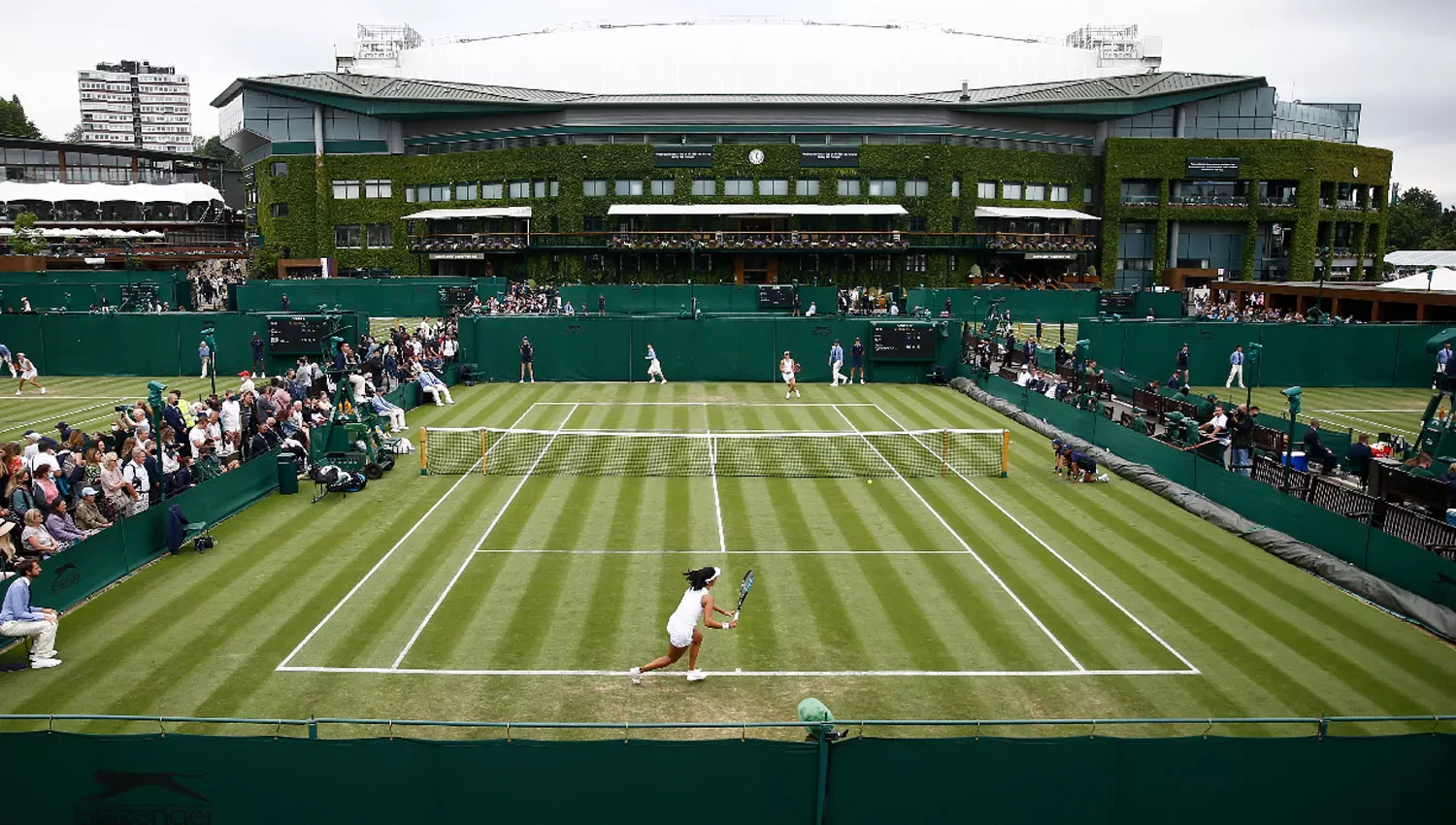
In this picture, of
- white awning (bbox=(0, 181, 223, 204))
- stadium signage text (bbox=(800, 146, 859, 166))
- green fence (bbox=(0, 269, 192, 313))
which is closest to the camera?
green fence (bbox=(0, 269, 192, 313))

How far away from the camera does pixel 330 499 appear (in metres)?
22.0

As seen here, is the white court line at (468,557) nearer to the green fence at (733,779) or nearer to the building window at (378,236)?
the green fence at (733,779)

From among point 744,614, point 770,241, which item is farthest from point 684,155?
point 744,614

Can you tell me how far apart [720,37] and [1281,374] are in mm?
65446

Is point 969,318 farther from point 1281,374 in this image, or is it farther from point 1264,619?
point 1264,619

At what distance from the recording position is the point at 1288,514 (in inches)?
738

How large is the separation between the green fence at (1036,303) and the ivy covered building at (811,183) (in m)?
18.8

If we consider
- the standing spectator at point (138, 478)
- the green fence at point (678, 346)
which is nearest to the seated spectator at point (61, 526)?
the standing spectator at point (138, 478)

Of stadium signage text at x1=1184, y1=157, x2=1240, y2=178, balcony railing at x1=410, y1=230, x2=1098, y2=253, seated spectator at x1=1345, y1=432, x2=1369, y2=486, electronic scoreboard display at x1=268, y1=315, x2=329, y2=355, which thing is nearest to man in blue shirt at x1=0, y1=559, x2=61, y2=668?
seated spectator at x1=1345, y1=432, x2=1369, y2=486

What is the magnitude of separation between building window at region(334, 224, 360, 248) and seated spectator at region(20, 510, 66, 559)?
78.5 m

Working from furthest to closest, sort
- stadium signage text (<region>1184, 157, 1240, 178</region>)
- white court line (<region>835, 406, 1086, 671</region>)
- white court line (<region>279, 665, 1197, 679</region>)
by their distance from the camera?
stadium signage text (<region>1184, 157, 1240, 178</region>) < white court line (<region>835, 406, 1086, 671</region>) < white court line (<region>279, 665, 1197, 679</region>)

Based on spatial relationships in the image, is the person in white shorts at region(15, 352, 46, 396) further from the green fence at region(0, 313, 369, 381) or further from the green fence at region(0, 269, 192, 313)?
the green fence at region(0, 269, 192, 313)

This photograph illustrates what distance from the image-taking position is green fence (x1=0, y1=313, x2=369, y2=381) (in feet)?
131

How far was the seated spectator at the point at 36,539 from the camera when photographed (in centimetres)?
1459
